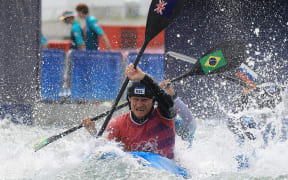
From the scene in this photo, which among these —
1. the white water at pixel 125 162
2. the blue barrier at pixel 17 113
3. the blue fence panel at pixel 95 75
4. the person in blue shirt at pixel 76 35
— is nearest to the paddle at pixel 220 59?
the white water at pixel 125 162

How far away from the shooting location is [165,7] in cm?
479

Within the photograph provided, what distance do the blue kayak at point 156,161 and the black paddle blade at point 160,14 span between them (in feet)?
3.87

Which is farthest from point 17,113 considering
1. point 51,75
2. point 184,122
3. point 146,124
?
point 146,124

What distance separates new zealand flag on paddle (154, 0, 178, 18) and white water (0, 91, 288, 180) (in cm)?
120

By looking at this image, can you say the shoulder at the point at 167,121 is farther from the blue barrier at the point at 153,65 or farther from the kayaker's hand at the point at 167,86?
the blue barrier at the point at 153,65

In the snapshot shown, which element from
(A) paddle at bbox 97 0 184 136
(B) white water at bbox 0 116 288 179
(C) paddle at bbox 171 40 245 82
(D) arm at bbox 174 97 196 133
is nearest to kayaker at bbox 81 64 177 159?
(B) white water at bbox 0 116 288 179

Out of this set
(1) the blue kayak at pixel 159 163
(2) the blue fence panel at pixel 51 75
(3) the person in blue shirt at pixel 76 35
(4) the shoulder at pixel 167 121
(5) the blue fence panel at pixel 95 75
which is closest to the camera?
(1) the blue kayak at pixel 159 163

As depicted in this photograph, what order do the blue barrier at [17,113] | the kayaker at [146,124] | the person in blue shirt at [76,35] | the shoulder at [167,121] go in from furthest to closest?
the person in blue shirt at [76,35]
the blue barrier at [17,113]
the shoulder at [167,121]
the kayaker at [146,124]

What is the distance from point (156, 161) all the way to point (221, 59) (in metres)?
1.61

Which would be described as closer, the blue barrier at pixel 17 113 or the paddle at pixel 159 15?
the paddle at pixel 159 15

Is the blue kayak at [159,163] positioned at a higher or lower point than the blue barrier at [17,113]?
higher

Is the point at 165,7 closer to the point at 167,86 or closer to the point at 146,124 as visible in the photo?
the point at 167,86

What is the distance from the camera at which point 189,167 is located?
454 cm

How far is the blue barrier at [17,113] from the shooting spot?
679 centimetres
